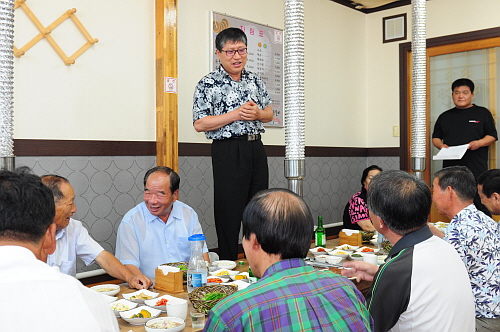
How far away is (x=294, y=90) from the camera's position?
2.72m

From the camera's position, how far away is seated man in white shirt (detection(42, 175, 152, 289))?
82.4 inches

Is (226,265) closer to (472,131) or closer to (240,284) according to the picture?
(240,284)

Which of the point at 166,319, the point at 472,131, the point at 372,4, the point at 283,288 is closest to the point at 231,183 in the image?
the point at 166,319

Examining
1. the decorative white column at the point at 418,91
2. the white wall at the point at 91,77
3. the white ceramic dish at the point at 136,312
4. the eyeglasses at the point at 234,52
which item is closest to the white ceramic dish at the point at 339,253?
the white ceramic dish at the point at 136,312

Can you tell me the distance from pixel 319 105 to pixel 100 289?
405cm

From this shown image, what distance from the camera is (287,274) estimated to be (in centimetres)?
114

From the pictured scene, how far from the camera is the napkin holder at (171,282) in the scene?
1.81m

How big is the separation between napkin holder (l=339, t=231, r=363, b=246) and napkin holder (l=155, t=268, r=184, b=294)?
1283 mm

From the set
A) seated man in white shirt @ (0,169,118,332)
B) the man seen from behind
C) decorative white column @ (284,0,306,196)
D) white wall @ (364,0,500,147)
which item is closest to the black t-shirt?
white wall @ (364,0,500,147)

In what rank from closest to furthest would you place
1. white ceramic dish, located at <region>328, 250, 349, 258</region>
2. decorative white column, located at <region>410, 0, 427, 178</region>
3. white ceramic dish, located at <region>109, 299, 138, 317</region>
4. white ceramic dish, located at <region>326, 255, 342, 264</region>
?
white ceramic dish, located at <region>109, 299, 138, 317</region>
white ceramic dish, located at <region>326, 255, 342, 264</region>
white ceramic dish, located at <region>328, 250, 349, 258</region>
decorative white column, located at <region>410, 0, 427, 178</region>

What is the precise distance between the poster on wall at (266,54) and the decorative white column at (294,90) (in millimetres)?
1595

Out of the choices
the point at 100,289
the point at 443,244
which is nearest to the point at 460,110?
the point at 443,244

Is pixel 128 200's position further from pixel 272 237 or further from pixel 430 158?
pixel 430 158

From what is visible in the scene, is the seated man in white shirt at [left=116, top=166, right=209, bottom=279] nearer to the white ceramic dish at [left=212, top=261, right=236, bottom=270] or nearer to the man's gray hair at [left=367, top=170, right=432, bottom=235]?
the white ceramic dish at [left=212, top=261, right=236, bottom=270]
